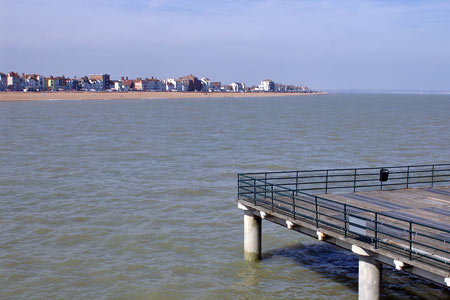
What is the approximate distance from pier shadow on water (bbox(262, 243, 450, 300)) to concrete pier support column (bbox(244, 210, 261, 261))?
558 mm

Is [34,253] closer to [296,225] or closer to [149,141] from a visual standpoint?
[296,225]

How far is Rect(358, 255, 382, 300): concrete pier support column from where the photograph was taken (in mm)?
11688

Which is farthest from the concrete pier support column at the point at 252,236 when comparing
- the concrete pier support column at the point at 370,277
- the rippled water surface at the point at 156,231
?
the concrete pier support column at the point at 370,277

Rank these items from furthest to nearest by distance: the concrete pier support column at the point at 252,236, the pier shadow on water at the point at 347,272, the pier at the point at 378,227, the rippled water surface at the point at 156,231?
the concrete pier support column at the point at 252,236 → the rippled water surface at the point at 156,231 → the pier shadow on water at the point at 347,272 → the pier at the point at 378,227

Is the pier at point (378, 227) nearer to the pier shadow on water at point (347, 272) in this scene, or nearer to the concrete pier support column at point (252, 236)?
the concrete pier support column at point (252, 236)

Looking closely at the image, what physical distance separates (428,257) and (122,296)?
8.21 m

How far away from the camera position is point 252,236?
16.2 metres

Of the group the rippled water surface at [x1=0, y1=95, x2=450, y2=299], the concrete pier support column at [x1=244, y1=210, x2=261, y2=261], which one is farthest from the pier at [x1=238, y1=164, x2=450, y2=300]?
the rippled water surface at [x1=0, y1=95, x2=450, y2=299]

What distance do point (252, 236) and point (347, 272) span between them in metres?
3.02

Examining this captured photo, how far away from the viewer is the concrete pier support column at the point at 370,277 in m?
11.7

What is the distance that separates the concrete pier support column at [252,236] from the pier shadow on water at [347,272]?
558mm

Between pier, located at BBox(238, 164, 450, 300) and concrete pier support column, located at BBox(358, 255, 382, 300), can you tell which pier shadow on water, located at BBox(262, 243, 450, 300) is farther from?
concrete pier support column, located at BBox(358, 255, 382, 300)

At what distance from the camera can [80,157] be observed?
38531 millimetres

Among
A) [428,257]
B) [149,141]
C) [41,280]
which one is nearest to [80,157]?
[149,141]
